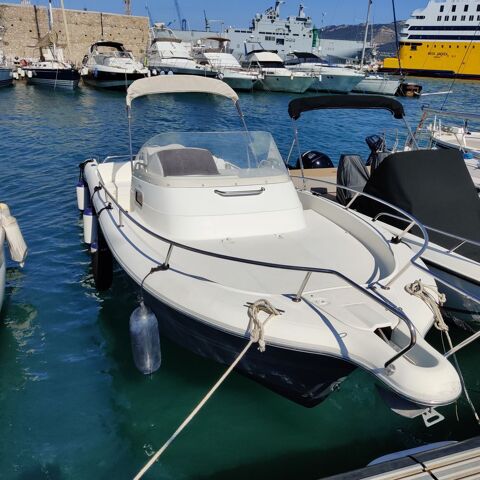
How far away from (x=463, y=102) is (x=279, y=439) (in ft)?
120

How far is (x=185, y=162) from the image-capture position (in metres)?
5.06

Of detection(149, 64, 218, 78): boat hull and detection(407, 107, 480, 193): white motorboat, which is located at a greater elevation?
detection(149, 64, 218, 78): boat hull

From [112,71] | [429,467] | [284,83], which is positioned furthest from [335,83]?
[429,467]

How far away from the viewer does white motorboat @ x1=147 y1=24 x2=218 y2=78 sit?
34.0 meters

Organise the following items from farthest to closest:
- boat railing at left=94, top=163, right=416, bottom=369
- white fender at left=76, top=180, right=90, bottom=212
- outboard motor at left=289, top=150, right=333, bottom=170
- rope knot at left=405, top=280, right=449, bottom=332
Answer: outboard motor at left=289, top=150, right=333, bottom=170
white fender at left=76, top=180, right=90, bottom=212
rope knot at left=405, top=280, right=449, bottom=332
boat railing at left=94, top=163, right=416, bottom=369

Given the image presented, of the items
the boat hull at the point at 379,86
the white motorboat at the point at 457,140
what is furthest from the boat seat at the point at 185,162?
the boat hull at the point at 379,86

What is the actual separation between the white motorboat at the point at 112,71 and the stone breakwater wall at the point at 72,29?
7.32m

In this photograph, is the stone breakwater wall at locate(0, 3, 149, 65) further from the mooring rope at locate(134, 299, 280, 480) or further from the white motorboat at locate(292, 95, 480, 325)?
the mooring rope at locate(134, 299, 280, 480)

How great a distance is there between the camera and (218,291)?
3432mm

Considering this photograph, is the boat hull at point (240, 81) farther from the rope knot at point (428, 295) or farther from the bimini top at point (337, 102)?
the rope knot at point (428, 295)

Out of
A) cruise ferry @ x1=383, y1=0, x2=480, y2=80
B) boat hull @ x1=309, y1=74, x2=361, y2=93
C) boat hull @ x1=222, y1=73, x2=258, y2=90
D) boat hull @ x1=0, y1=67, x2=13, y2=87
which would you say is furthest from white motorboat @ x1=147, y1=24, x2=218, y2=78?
cruise ferry @ x1=383, y1=0, x2=480, y2=80

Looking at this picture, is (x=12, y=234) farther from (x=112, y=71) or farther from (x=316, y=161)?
(x=112, y=71)

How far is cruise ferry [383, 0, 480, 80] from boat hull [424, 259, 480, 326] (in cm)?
5293

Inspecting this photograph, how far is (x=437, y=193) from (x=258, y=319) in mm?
3235
